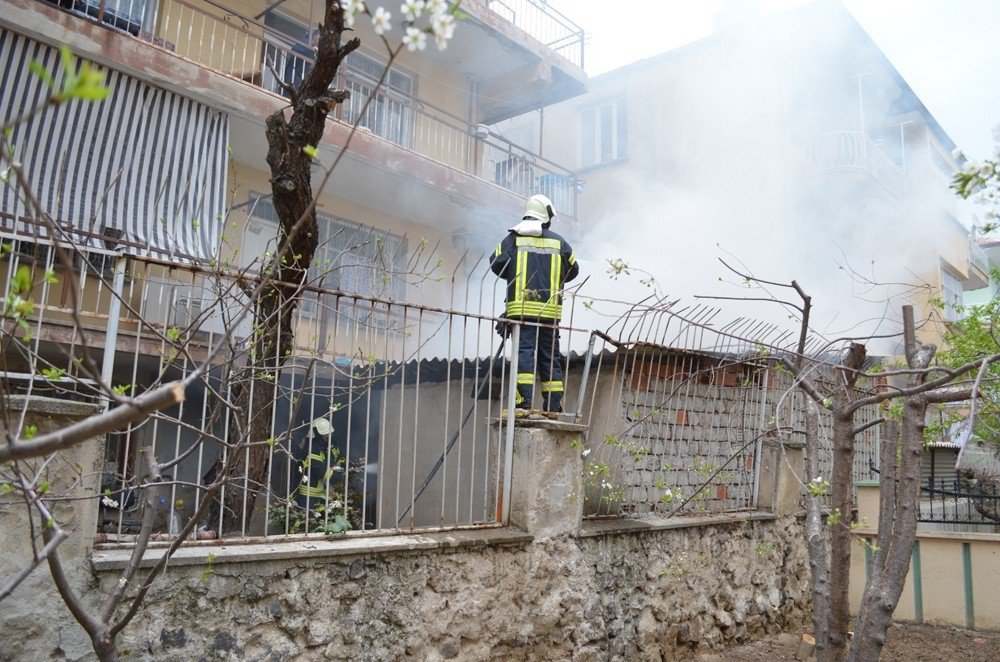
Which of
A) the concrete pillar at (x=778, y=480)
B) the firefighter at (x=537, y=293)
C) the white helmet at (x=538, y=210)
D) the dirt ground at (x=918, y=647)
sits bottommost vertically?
the dirt ground at (x=918, y=647)

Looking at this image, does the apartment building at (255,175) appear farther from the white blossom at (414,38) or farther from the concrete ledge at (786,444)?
the concrete ledge at (786,444)

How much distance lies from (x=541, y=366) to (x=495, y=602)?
169 cm

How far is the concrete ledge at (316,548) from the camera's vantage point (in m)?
3.35

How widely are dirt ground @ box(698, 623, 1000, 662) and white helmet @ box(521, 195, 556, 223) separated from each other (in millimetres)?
3612

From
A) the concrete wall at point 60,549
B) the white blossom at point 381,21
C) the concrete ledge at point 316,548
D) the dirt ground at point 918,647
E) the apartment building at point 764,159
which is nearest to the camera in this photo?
the white blossom at point 381,21

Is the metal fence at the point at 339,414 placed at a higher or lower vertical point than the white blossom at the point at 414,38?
lower

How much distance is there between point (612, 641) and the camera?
521cm

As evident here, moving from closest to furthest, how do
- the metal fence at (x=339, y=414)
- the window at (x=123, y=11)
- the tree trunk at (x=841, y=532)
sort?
the tree trunk at (x=841, y=532) → the metal fence at (x=339, y=414) → the window at (x=123, y=11)

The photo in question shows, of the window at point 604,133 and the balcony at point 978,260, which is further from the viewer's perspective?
the balcony at point 978,260

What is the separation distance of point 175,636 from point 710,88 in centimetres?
1662

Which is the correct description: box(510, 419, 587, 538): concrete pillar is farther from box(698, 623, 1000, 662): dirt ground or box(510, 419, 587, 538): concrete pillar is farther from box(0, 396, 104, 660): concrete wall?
box(0, 396, 104, 660): concrete wall

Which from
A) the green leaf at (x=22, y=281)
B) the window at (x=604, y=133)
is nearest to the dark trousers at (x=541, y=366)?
the green leaf at (x=22, y=281)

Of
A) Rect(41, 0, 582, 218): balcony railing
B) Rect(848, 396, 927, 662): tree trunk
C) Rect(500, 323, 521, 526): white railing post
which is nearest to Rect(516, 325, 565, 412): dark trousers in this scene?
Rect(500, 323, 521, 526): white railing post

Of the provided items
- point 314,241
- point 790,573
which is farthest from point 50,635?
point 790,573
